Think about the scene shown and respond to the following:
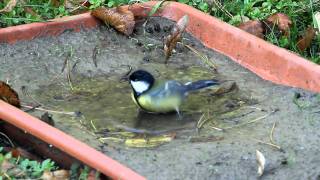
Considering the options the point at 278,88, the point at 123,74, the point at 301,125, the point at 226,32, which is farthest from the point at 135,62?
the point at 301,125

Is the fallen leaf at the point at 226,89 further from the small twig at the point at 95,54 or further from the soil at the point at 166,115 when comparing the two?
the small twig at the point at 95,54

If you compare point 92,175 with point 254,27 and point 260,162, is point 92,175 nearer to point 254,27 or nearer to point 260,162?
point 260,162

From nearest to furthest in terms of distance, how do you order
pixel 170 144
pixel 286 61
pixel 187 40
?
pixel 170 144 < pixel 286 61 < pixel 187 40

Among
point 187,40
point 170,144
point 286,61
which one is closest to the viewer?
point 170,144

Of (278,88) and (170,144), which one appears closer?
(170,144)

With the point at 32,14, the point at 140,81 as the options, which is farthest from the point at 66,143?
the point at 32,14

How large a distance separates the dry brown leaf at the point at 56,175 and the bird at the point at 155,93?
29.7 inches

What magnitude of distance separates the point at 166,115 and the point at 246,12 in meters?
1.66

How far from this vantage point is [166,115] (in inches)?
176

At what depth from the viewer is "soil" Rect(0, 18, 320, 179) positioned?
150 inches

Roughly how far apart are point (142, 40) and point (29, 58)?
81 cm

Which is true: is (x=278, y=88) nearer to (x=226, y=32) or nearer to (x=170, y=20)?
(x=226, y=32)

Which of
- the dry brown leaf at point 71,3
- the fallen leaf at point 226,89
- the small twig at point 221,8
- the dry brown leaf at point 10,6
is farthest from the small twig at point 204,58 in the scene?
the dry brown leaf at point 10,6

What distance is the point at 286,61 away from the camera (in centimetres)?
474
